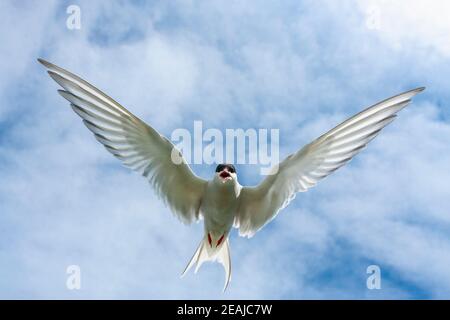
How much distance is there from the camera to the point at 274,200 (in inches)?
284

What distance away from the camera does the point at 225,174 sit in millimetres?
7023

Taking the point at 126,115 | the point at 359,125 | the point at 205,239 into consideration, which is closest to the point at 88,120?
the point at 126,115

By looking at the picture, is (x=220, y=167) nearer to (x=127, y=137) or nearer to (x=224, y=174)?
(x=224, y=174)

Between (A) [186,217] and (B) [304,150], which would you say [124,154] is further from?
(B) [304,150]

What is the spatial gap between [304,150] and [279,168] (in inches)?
11.9

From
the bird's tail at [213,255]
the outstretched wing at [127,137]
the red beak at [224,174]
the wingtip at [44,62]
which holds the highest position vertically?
the wingtip at [44,62]

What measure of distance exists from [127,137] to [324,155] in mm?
1962

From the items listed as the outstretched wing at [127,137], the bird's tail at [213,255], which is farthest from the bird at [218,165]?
the bird's tail at [213,255]

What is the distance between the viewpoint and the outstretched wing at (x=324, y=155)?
6961mm

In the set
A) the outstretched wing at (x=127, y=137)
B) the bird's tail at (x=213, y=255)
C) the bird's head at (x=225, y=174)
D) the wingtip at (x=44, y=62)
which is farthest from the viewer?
the bird's tail at (x=213, y=255)

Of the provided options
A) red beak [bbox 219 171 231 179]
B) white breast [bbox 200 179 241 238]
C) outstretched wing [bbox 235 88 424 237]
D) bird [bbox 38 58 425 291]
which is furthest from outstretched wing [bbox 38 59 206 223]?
outstretched wing [bbox 235 88 424 237]

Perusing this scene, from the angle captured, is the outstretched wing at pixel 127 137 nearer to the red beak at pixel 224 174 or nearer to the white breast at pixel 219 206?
the white breast at pixel 219 206

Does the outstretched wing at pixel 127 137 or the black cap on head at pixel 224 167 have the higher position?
the outstretched wing at pixel 127 137

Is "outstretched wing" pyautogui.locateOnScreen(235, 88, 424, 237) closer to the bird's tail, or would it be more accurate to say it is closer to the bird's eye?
the bird's eye
